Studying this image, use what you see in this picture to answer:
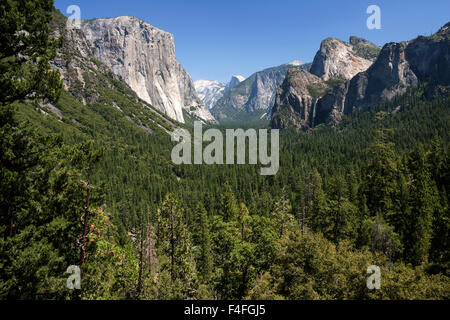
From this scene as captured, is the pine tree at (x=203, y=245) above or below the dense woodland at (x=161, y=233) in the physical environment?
below

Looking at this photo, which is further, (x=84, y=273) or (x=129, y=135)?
(x=129, y=135)

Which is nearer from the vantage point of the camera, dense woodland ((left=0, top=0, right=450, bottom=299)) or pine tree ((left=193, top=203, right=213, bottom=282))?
dense woodland ((left=0, top=0, right=450, bottom=299))

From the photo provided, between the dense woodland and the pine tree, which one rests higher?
the dense woodland

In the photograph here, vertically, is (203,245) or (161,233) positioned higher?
(161,233)

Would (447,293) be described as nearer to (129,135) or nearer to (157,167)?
(157,167)

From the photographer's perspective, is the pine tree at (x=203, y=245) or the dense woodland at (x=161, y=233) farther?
the pine tree at (x=203, y=245)

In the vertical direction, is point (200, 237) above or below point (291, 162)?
below

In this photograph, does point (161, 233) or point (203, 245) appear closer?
point (161, 233)

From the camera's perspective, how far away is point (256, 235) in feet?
89.7

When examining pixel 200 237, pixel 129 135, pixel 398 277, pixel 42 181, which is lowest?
pixel 200 237

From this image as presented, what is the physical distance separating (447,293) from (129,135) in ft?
603
